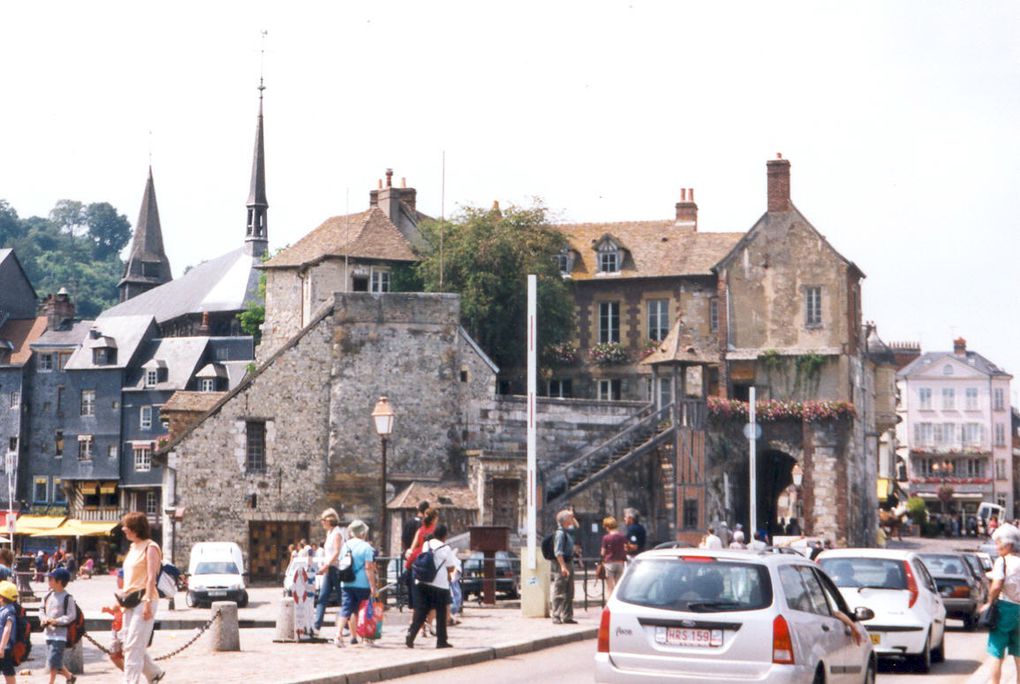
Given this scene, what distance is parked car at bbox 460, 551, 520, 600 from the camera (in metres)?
34.0

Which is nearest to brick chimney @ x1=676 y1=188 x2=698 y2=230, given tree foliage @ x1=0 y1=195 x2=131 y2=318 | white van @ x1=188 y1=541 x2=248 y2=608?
white van @ x1=188 y1=541 x2=248 y2=608

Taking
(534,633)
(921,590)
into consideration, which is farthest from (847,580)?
(534,633)

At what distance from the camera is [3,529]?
80.2 meters

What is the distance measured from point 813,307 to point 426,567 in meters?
40.3

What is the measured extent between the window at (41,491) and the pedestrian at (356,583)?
72.1 m

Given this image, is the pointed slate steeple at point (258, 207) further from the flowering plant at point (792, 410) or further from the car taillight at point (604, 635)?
the car taillight at point (604, 635)

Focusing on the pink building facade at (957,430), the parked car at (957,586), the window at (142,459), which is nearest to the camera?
the parked car at (957,586)

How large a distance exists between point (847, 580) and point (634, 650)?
7.23m

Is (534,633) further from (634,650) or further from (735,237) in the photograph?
(735,237)

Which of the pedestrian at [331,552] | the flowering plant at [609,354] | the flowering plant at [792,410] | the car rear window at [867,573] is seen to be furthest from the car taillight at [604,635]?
the flowering plant at [609,354]

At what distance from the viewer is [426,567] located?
20219mm

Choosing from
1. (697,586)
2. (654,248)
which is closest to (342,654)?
(697,586)

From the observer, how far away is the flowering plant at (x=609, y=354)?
2467 inches

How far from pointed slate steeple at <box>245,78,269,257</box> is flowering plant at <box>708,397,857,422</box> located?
52880mm
